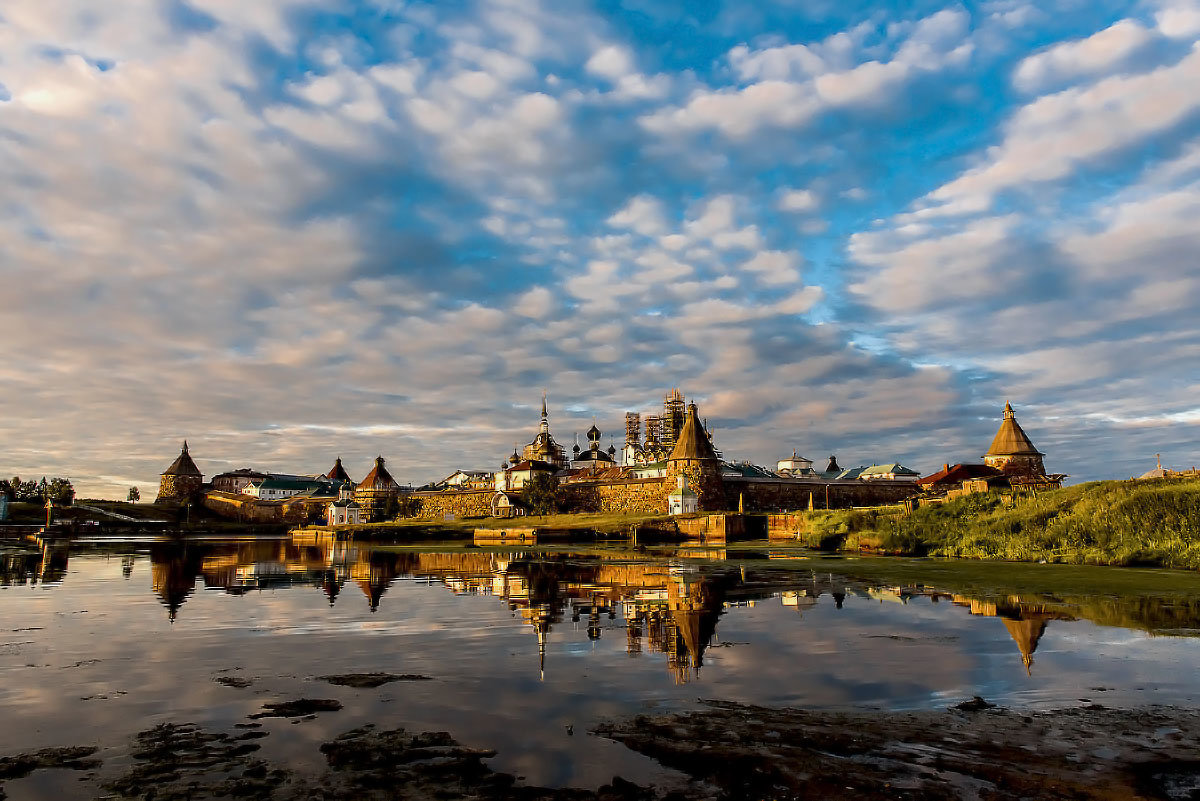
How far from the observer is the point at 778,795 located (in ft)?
19.8

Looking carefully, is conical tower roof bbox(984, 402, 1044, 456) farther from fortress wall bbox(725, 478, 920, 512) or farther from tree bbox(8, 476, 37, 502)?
tree bbox(8, 476, 37, 502)

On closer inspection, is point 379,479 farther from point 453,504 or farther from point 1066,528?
point 1066,528

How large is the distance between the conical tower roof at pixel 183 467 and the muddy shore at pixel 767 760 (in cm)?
16536

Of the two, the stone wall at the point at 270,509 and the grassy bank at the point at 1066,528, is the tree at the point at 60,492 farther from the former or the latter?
the grassy bank at the point at 1066,528

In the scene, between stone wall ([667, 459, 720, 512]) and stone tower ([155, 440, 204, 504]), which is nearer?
stone wall ([667, 459, 720, 512])

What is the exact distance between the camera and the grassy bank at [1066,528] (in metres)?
27.5

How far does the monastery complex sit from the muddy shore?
48264mm

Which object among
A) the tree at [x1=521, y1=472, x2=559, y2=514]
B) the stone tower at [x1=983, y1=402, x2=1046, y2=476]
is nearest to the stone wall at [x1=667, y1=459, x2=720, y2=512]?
the tree at [x1=521, y1=472, x2=559, y2=514]

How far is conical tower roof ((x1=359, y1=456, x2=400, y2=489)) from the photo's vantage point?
420 feet

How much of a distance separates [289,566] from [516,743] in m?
30.9

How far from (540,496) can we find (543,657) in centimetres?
9183

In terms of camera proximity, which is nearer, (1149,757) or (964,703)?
(1149,757)

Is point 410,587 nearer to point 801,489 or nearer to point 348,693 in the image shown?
point 348,693

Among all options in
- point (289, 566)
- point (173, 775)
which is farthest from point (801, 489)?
point (173, 775)
